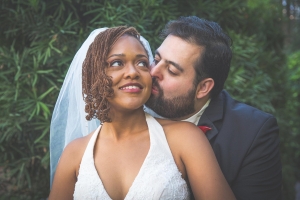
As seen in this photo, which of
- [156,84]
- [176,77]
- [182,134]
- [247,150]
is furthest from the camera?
[176,77]

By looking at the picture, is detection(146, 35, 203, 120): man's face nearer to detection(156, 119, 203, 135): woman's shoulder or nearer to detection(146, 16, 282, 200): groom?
detection(146, 16, 282, 200): groom

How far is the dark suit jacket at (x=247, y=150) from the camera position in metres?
2.99

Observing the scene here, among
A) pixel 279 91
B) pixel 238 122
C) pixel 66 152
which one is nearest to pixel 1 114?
pixel 66 152

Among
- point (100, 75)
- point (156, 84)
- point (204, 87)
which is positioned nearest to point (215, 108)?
point (204, 87)

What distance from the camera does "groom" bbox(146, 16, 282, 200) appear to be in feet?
9.86

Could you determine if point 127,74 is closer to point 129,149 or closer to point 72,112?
point 129,149

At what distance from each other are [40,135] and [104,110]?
69.0 inches

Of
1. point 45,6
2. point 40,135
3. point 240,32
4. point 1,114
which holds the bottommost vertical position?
point 40,135

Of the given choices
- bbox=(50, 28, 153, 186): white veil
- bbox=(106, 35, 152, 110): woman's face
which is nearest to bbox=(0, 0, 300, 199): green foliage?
bbox=(50, 28, 153, 186): white veil

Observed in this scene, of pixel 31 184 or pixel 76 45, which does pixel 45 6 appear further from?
pixel 31 184

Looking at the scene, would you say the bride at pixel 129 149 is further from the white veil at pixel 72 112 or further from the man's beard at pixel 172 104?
the white veil at pixel 72 112

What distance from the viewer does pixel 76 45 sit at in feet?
13.9

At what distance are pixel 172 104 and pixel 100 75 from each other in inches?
31.3

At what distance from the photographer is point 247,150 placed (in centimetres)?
303
